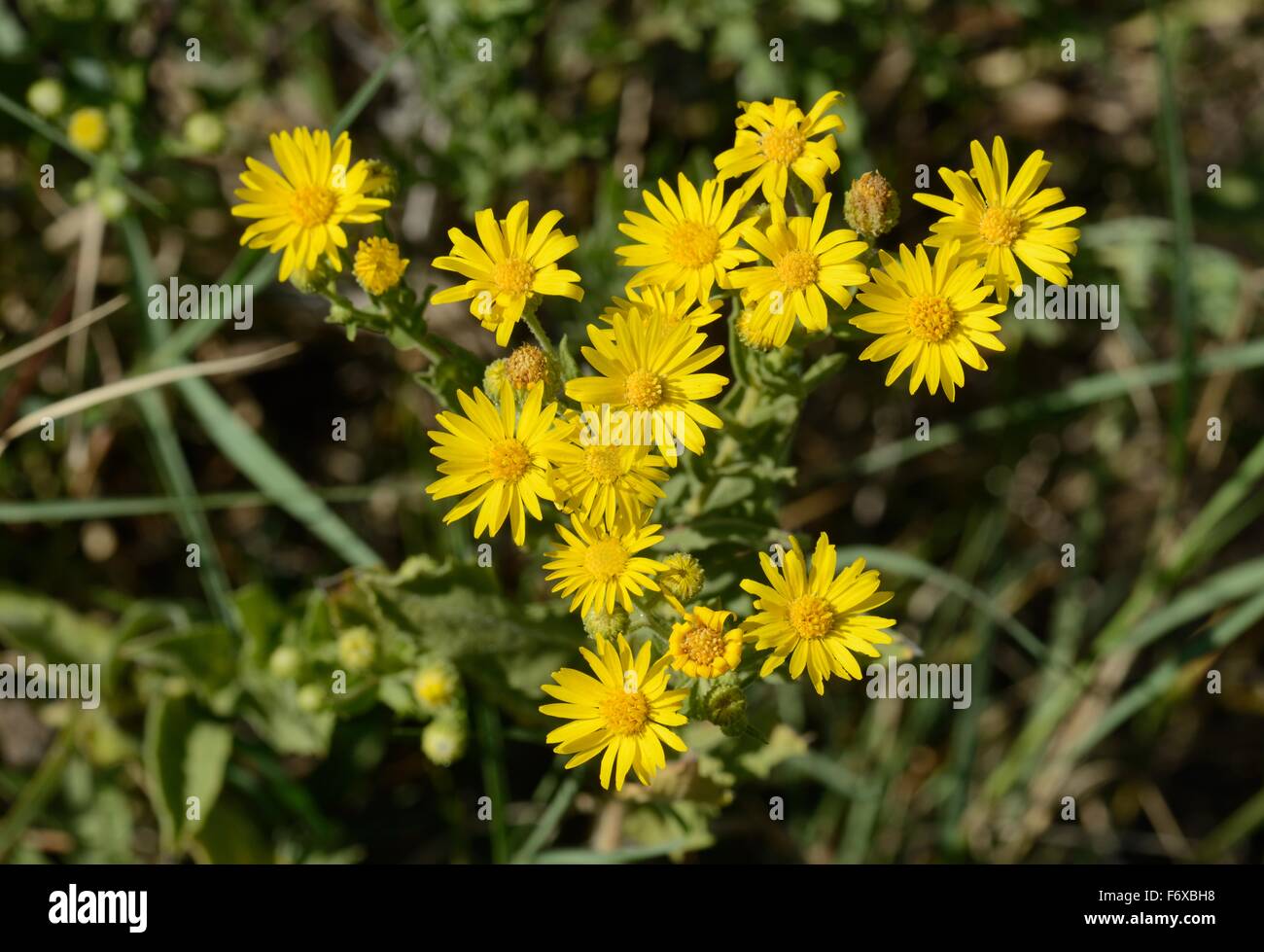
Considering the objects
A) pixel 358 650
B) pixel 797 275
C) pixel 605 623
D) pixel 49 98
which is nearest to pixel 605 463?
pixel 605 623

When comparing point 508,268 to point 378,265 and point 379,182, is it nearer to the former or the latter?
point 378,265

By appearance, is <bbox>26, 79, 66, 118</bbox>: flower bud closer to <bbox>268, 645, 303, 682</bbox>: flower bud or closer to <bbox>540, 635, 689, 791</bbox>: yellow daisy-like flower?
<bbox>268, 645, 303, 682</bbox>: flower bud

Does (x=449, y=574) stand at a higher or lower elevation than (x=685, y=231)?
lower

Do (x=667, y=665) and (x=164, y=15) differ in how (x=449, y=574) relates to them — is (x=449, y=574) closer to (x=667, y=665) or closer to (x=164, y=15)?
(x=667, y=665)

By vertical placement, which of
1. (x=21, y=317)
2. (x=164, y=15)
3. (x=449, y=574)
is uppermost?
(x=164, y=15)
